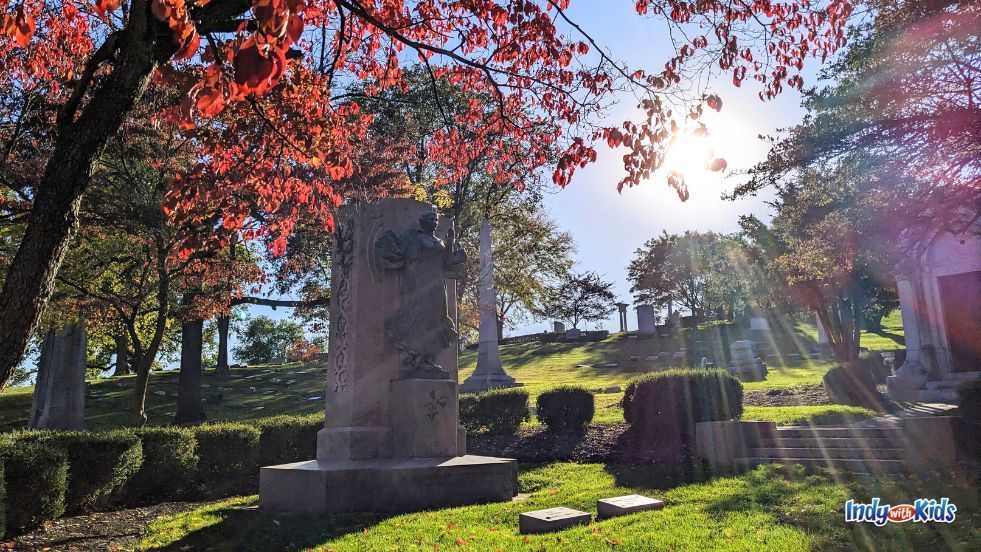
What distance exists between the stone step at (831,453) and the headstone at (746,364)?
17757mm

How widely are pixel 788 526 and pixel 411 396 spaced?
4.71 meters

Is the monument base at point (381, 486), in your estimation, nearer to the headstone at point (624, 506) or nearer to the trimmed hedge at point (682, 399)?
the headstone at point (624, 506)

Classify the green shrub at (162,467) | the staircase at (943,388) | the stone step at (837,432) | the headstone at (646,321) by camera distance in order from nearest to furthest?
1. the stone step at (837,432)
2. the green shrub at (162,467)
3. the staircase at (943,388)
4. the headstone at (646,321)

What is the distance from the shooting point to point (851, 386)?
17422 millimetres

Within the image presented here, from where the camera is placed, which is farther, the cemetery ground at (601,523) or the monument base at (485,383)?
the monument base at (485,383)

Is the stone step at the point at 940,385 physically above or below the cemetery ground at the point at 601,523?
above

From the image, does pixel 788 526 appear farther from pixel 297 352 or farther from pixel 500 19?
pixel 297 352

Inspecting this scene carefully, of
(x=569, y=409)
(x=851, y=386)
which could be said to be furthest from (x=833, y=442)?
(x=851, y=386)

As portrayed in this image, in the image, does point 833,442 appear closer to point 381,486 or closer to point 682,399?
point 682,399

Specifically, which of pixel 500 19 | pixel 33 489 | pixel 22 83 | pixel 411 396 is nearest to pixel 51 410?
pixel 22 83

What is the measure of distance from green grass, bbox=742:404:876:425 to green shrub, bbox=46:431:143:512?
1030 centimetres

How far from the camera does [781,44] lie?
7.09 metres

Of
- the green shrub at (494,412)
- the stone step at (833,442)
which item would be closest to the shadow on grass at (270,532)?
the stone step at (833,442)

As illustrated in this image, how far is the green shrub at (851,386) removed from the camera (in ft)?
56.5
